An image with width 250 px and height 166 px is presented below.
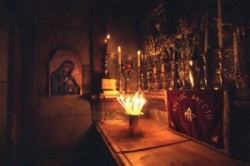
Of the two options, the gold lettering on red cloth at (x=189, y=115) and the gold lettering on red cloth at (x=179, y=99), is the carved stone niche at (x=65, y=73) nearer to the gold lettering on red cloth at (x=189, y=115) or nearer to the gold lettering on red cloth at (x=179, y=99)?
the gold lettering on red cloth at (x=179, y=99)

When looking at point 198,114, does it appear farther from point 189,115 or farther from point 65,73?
point 65,73

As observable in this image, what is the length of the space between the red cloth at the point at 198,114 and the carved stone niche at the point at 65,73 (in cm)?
233

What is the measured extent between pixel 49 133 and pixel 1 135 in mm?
939

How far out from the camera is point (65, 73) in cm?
378

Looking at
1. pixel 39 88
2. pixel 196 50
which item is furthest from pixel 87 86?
pixel 196 50

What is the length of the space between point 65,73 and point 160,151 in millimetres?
2840

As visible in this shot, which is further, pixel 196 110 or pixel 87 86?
pixel 87 86

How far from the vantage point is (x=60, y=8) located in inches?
152

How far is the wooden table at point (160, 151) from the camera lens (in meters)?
1.81

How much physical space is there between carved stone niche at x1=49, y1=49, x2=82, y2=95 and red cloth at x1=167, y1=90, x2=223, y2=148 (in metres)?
2.33

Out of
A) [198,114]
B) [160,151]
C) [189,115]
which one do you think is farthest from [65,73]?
[198,114]

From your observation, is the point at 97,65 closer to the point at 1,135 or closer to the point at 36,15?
the point at 36,15

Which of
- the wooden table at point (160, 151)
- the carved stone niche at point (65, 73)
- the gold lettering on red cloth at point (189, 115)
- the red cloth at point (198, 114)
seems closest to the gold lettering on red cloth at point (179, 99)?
the red cloth at point (198, 114)

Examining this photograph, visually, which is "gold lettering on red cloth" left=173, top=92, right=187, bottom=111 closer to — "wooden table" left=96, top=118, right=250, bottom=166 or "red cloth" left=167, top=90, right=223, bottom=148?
"red cloth" left=167, top=90, right=223, bottom=148
